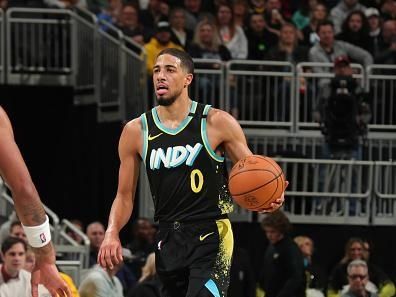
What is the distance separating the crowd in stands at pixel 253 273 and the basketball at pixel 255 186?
388 cm

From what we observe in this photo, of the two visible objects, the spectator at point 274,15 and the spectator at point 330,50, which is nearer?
the spectator at point 330,50

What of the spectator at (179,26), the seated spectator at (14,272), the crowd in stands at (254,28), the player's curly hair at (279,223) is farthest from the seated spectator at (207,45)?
the seated spectator at (14,272)

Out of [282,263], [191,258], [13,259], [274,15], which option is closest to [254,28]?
[274,15]

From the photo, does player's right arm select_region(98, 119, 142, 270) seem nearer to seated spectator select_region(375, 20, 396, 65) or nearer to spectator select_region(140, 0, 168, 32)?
seated spectator select_region(375, 20, 396, 65)

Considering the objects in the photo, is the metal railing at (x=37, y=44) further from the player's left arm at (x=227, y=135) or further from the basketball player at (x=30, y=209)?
the basketball player at (x=30, y=209)

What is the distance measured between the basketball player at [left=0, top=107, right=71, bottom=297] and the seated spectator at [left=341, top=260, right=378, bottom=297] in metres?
8.53

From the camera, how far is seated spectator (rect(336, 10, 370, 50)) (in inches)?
776

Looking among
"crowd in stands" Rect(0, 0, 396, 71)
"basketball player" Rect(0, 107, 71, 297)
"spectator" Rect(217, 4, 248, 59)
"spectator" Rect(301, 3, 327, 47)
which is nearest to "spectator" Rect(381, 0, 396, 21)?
"crowd in stands" Rect(0, 0, 396, 71)

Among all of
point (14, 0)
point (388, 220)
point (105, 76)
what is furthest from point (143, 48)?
point (388, 220)

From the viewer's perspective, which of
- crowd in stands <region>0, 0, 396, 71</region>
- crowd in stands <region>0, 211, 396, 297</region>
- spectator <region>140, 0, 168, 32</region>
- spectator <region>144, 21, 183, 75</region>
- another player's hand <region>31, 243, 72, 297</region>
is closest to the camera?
another player's hand <region>31, 243, 72, 297</region>

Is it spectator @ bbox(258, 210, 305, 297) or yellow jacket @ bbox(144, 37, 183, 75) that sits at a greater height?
yellow jacket @ bbox(144, 37, 183, 75)

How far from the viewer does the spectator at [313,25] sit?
795 inches

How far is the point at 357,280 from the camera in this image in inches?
584

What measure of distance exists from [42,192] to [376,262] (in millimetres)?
5680
